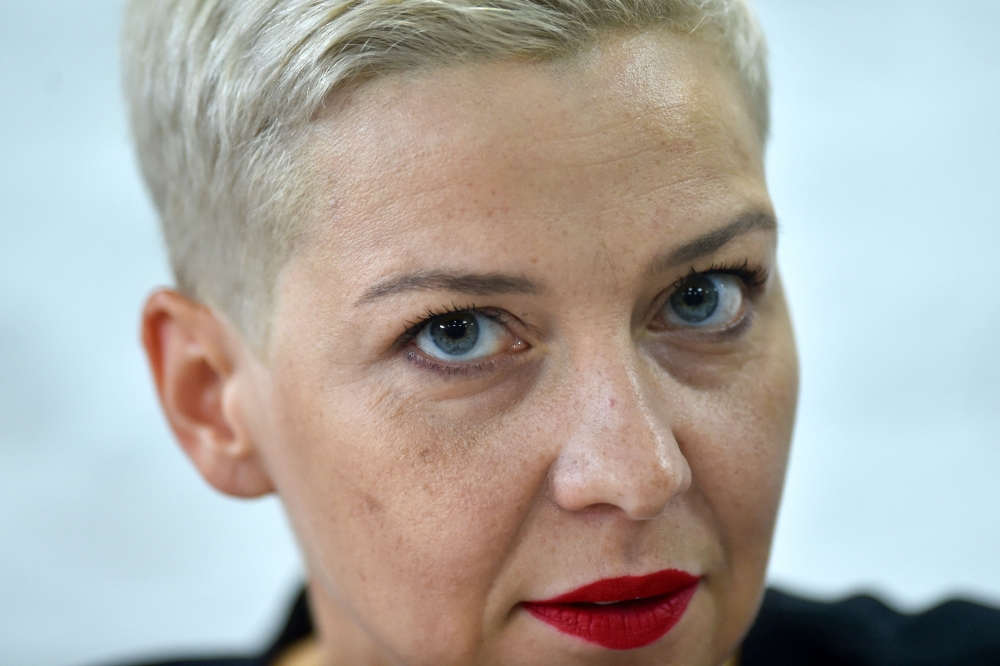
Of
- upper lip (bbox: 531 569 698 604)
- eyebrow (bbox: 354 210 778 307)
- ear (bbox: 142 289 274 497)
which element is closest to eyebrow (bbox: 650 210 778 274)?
eyebrow (bbox: 354 210 778 307)

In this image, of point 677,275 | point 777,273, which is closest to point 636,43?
point 677,275

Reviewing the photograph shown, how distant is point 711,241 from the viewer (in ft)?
4.41

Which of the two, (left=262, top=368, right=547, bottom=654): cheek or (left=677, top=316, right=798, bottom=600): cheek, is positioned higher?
(left=677, top=316, right=798, bottom=600): cheek

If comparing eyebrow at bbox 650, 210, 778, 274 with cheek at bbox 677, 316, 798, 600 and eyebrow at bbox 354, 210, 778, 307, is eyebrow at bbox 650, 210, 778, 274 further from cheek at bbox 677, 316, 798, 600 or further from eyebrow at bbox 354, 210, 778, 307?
cheek at bbox 677, 316, 798, 600

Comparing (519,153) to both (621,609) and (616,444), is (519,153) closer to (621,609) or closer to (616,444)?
(616,444)

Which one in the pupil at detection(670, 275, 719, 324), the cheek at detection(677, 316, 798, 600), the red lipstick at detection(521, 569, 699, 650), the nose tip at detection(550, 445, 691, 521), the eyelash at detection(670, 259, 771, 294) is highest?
the eyelash at detection(670, 259, 771, 294)

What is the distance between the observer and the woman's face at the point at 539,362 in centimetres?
127

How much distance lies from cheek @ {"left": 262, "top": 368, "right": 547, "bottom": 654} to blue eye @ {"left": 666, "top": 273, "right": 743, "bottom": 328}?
0.95 feet

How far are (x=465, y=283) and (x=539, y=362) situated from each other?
14 cm

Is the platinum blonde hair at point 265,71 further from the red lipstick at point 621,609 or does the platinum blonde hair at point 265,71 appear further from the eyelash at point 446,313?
the red lipstick at point 621,609

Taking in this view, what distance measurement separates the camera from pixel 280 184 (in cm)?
140

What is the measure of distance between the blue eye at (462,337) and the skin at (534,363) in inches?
0.5

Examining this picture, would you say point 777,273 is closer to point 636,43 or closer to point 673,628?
point 636,43

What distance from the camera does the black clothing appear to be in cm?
183
